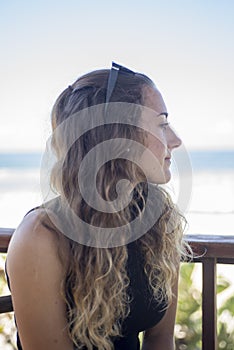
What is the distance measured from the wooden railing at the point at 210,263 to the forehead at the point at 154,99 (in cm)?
43

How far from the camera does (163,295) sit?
1.32 metres

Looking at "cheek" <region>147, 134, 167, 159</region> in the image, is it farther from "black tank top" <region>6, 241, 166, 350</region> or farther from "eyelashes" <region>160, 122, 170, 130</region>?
"black tank top" <region>6, 241, 166, 350</region>

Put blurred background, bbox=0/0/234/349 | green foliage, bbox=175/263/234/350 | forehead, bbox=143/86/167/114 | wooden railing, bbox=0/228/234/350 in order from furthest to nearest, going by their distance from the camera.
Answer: blurred background, bbox=0/0/234/349
green foliage, bbox=175/263/234/350
wooden railing, bbox=0/228/234/350
forehead, bbox=143/86/167/114

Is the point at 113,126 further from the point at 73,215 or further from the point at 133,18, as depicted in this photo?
the point at 133,18

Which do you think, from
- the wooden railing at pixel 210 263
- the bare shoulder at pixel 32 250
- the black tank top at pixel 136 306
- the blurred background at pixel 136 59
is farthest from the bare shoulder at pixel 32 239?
the blurred background at pixel 136 59

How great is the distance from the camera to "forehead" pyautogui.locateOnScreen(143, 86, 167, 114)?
122cm

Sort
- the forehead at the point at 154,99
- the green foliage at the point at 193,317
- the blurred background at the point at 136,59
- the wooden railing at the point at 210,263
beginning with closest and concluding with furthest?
the forehead at the point at 154,99 → the wooden railing at the point at 210,263 → the green foliage at the point at 193,317 → the blurred background at the point at 136,59

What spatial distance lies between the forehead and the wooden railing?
43 cm

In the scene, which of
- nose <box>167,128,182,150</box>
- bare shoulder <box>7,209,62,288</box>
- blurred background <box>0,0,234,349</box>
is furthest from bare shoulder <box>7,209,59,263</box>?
blurred background <box>0,0,234,349</box>

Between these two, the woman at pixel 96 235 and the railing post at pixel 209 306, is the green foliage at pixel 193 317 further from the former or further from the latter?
the woman at pixel 96 235

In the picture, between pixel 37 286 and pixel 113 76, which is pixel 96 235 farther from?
pixel 113 76

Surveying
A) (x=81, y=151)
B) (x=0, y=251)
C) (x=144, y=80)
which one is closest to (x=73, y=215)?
(x=81, y=151)

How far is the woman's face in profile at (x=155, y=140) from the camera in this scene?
1227 mm

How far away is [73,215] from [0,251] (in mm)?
509
